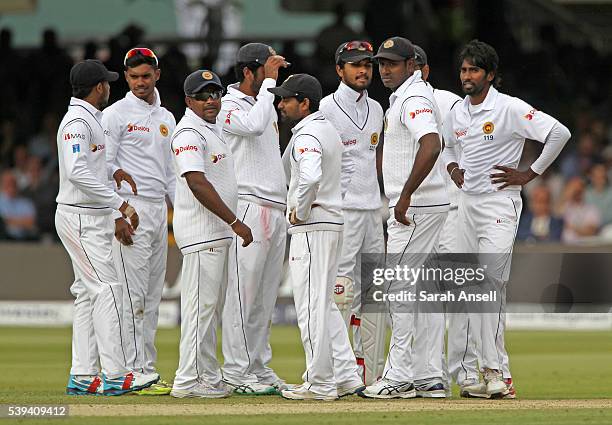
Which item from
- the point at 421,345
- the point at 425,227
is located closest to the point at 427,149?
the point at 425,227

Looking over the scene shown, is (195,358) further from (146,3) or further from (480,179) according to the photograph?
(146,3)

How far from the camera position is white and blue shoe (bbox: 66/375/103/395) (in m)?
9.42

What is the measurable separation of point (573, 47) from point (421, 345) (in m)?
14.5

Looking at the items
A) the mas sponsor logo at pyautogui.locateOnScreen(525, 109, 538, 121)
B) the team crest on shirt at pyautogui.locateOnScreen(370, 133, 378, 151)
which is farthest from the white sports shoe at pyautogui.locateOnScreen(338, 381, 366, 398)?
the mas sponsor logo at pyautogui.locateOnScreen(525, 109, 538, 121)

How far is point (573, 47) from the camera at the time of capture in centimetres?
2278

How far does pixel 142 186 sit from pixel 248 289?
1179 millimetres

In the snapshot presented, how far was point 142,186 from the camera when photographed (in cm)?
997

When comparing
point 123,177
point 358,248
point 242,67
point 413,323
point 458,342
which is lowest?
point 458,342

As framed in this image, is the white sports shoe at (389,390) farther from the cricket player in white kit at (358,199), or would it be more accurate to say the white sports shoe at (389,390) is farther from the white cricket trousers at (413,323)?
the cricket player in white kit at (358,199)

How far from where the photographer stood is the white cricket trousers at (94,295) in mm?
9312

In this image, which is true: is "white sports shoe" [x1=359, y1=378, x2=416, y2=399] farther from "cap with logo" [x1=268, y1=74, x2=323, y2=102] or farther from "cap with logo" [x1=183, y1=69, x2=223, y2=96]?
"cap with logo" [x1=183, y1=69, x2=223, y2=96]

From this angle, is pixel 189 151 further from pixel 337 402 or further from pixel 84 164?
pixel 337 402

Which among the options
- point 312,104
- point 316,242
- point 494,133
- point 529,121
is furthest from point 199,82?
point 529,121

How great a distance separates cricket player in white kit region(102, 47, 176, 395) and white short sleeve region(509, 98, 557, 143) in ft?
8.70
